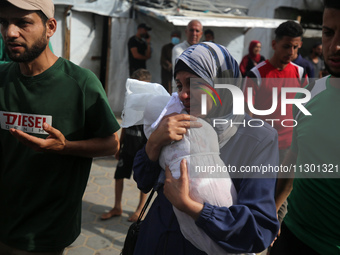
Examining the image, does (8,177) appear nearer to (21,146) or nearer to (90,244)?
(21,146)

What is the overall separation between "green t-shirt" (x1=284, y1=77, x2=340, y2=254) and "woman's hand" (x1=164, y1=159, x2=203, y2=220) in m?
0.80

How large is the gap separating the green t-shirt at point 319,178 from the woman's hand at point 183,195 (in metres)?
0.80

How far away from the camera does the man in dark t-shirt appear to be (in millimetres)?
9117

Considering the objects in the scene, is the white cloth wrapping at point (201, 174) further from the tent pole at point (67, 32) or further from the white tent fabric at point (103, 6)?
the tent pole at point (67, 32)

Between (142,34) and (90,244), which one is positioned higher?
(142,34)

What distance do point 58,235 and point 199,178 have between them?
1135mm

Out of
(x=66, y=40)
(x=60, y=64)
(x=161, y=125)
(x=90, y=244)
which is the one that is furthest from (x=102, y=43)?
(x=161, y=125)

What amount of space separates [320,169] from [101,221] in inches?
126

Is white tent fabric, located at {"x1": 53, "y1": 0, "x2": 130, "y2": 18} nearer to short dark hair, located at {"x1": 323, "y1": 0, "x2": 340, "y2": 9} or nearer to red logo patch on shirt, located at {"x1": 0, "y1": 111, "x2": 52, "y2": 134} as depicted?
red logo patch on shirt, located at {"x1": 0, "y1": 111, "x2": 52, "y2": 134}

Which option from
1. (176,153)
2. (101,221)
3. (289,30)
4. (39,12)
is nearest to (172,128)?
(176,153)

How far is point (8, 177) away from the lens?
225cm

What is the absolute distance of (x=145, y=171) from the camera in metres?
1.93

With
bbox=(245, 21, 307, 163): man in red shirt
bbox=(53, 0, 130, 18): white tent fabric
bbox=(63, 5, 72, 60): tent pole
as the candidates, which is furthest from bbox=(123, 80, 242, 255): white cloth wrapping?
bbox=(63, 5, 72, 60): tent pole

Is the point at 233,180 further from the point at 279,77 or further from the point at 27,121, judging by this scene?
the point at 279,77
